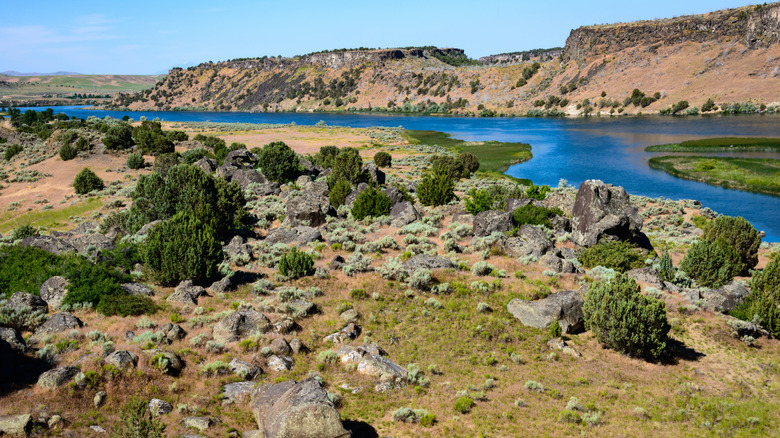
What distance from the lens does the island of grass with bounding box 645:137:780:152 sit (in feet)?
214

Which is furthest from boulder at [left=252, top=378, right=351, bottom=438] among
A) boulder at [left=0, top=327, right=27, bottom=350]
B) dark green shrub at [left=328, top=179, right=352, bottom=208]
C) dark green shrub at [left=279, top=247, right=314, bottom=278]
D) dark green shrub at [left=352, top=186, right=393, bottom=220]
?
dark green shrub at [left=328, top=179, right=352, bottom=208]

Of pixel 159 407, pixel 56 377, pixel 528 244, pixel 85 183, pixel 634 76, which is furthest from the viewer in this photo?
pixel 634 76

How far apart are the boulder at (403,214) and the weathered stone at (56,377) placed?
73.6ft

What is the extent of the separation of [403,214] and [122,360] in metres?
22.9

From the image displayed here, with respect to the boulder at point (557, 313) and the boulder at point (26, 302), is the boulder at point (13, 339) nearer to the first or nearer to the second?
the boulder at point (26, 302)

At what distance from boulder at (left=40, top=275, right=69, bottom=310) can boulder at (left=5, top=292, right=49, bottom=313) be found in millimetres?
385

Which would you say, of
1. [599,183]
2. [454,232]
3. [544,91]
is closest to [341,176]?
[454,232]

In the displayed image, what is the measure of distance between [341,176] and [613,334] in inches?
1218

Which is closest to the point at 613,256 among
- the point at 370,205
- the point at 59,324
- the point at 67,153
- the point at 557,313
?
the point at 557,313

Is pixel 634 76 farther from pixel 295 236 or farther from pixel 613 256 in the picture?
pixel 295 236

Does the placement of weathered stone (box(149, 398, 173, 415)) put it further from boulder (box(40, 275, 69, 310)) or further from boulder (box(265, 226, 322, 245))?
boulder (box(265, 226, 322, 245))

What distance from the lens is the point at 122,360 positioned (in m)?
13.1

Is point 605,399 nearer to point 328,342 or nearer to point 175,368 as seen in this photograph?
point 328,342

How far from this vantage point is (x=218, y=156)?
59.4 m
